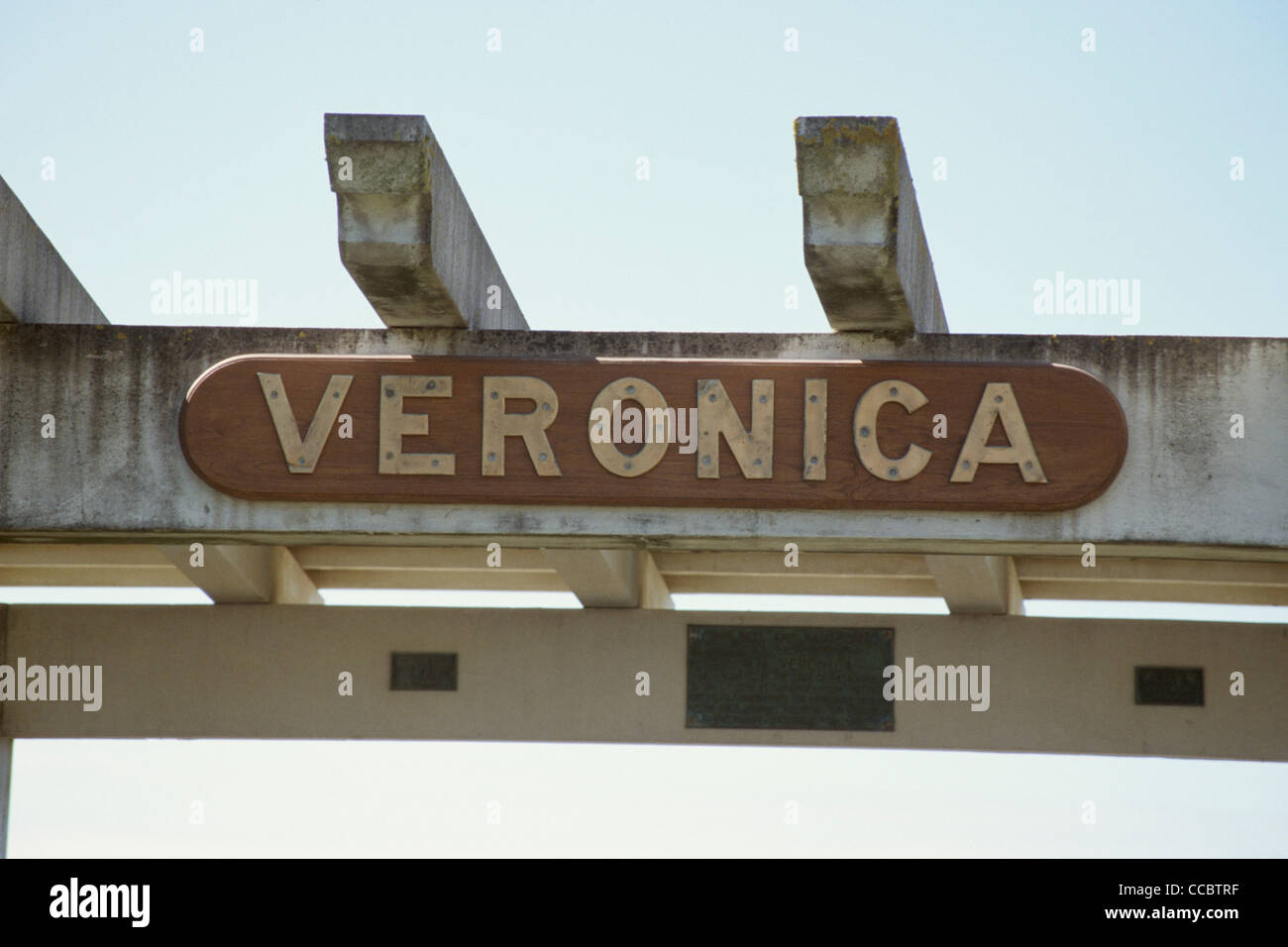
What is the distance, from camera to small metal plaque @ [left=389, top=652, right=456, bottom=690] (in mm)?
10938

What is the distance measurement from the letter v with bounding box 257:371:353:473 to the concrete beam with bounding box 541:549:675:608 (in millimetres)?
1741

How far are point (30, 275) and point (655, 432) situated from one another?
130 inches

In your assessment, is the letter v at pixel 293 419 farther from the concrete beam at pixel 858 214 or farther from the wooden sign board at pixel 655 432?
the concrete beam at pixel 858 214

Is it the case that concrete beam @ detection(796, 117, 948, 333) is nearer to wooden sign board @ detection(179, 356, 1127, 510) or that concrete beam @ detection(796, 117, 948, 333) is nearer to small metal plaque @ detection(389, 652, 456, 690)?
wooden sign board @ detection(179, 356, 1127, 510)

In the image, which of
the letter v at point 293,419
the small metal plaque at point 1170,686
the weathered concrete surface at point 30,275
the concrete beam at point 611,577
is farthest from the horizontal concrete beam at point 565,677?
the letter v at point 293,419

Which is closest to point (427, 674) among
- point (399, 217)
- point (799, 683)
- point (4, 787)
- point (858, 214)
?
point (799, 683)

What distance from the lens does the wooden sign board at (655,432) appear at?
25.2 feet

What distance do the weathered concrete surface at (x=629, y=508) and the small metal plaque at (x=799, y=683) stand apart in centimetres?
276

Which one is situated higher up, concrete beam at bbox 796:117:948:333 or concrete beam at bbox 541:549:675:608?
concrete beam at bbox 796:117:948:333

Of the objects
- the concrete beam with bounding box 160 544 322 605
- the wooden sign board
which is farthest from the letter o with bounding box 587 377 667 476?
the concrete beam with bounding box 160 544 322 605

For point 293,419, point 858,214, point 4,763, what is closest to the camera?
point 858,214

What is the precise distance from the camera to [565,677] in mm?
10820

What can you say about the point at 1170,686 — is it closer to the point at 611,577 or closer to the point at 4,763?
the point at 611,577

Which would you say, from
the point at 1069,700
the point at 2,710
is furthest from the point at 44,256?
the point at 1069,700
